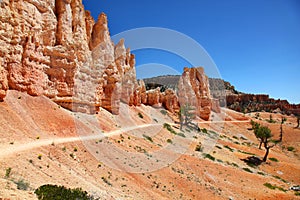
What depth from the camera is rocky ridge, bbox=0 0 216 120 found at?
58.1 ft

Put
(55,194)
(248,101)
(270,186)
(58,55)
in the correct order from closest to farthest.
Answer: (55,194) < (58,55) < (270,186) < (248,101)

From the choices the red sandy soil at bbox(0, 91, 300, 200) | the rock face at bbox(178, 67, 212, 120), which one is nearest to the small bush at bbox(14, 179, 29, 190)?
→ the red sandy soil at bbox(0, 91, 300, 200)

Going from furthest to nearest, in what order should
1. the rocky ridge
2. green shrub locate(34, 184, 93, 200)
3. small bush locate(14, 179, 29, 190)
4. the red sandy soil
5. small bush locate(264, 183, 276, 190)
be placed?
small bush locate(264, 183, 276, 190), the rocky ridge, the red sandy soil, small bush locate(14, 179, 29, 190), green shrub locate(34, 184, 93, 200)

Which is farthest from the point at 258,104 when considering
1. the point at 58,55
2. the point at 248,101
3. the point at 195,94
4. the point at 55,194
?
the point at 55,194

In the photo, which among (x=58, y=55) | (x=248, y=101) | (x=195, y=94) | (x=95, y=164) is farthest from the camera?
(x=248, y=101)

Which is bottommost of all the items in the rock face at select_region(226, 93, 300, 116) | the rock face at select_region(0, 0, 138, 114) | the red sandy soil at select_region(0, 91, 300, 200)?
the red sandy soil at select_region(0, 91, 300, 200)

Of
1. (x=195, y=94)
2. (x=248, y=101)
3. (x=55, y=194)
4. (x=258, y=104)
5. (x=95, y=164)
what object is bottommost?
(x=95, y=164)

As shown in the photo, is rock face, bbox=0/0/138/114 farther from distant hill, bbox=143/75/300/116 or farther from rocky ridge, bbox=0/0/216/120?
distant hill, bbox=143/75/300/116

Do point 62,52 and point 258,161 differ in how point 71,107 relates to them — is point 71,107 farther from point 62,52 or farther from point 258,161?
point 258,161

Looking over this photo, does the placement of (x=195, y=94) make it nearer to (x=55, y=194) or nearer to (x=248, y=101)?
(x=55, y=194)

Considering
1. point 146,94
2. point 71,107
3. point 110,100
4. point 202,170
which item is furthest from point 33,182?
point 146,94

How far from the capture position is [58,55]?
2309 cm

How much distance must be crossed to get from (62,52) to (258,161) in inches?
1271

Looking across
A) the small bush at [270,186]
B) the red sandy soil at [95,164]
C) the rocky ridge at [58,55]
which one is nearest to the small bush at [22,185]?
the red sandy soil at [95,164]
